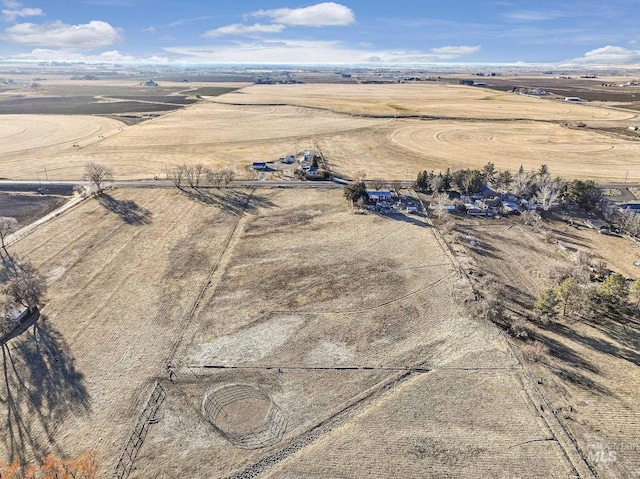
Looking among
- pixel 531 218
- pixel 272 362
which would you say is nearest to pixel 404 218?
pixel 531 218

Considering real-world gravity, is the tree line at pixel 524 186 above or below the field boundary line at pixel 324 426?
above

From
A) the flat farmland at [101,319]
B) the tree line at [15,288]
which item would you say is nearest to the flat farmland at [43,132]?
the flat farmland at [101,319]

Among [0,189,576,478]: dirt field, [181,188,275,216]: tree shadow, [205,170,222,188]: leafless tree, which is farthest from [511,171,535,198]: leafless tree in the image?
[205,170,222,188]: leafless tree

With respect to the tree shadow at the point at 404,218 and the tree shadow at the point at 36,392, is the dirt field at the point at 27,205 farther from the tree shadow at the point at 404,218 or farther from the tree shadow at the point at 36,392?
the tree shadow at the point at 404,218

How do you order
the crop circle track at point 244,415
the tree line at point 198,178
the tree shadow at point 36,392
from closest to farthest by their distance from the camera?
the tree shadow at point 36,392 < the crop circle track at point 244,415 < the tree line at point 198,178

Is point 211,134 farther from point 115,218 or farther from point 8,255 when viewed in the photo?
point 8,255

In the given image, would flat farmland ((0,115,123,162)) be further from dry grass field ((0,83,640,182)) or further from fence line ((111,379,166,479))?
fence line ((111,379,166,479))
